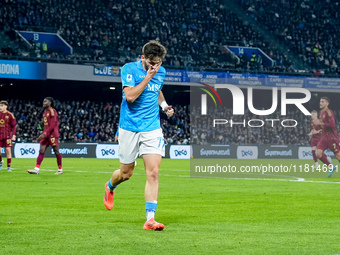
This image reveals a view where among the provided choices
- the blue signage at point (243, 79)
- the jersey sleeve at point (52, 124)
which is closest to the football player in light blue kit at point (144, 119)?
the jersey sleeve at point (52, 124)

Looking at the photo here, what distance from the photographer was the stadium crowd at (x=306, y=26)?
55.9 metres

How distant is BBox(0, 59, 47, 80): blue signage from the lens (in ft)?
134

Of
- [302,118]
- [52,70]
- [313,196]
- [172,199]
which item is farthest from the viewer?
[302,118]

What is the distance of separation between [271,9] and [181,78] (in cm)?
1545

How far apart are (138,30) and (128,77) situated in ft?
138

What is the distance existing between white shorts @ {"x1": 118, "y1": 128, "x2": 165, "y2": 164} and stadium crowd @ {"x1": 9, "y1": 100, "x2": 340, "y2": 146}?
106 ft

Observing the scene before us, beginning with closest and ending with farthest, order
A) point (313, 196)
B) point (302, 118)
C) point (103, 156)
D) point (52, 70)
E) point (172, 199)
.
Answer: point (172, 199) → point (313, 196) → point (103, 156) → point (52, 70) → point (302, 118)

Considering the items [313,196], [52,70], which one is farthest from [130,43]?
[313,196]

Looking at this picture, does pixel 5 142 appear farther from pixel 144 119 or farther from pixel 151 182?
pixel 151 182

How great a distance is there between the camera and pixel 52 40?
45.3 m

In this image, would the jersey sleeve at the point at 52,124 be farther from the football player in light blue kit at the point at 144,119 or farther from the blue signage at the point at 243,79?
the blue signage at the point at 243,79

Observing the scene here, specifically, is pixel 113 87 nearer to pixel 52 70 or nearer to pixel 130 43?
pixel 130 43

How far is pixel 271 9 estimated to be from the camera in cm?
5816

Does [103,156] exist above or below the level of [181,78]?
below
